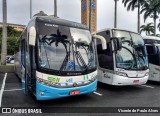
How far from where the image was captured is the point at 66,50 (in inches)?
298

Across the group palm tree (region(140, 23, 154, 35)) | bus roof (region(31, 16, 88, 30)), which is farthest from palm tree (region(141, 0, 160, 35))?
bus roof (region(31, 16, 88, 30))

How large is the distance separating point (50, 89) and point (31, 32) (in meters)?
1.99

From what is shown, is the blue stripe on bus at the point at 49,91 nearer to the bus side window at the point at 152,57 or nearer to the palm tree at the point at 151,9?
the bus side window at the point at 152,57

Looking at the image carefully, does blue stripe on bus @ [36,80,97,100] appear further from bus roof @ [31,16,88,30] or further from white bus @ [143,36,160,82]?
white bus @ [143,36,160,82]

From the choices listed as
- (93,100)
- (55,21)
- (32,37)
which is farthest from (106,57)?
(32,37)

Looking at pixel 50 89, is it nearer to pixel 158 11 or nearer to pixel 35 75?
pixel 35 75

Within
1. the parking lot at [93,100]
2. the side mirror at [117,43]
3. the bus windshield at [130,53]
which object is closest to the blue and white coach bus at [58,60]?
the parking lot at [93,100]

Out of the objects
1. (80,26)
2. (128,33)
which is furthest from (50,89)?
(128,33)

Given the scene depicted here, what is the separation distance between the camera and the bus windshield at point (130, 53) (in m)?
9.68

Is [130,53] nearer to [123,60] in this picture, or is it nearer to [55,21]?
[123,60]

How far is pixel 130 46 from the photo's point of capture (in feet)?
33.1

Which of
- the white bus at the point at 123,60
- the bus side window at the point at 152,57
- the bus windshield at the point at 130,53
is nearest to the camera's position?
the white bus at the point at 123,60

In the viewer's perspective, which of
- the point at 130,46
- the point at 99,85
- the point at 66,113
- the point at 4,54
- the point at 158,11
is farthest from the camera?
the point at 158,11

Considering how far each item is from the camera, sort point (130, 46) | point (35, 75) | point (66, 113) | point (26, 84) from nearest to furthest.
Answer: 1. point (66, 113)
2. point (35, 75)
3. point (26, 84)
4. point (130, 46)
